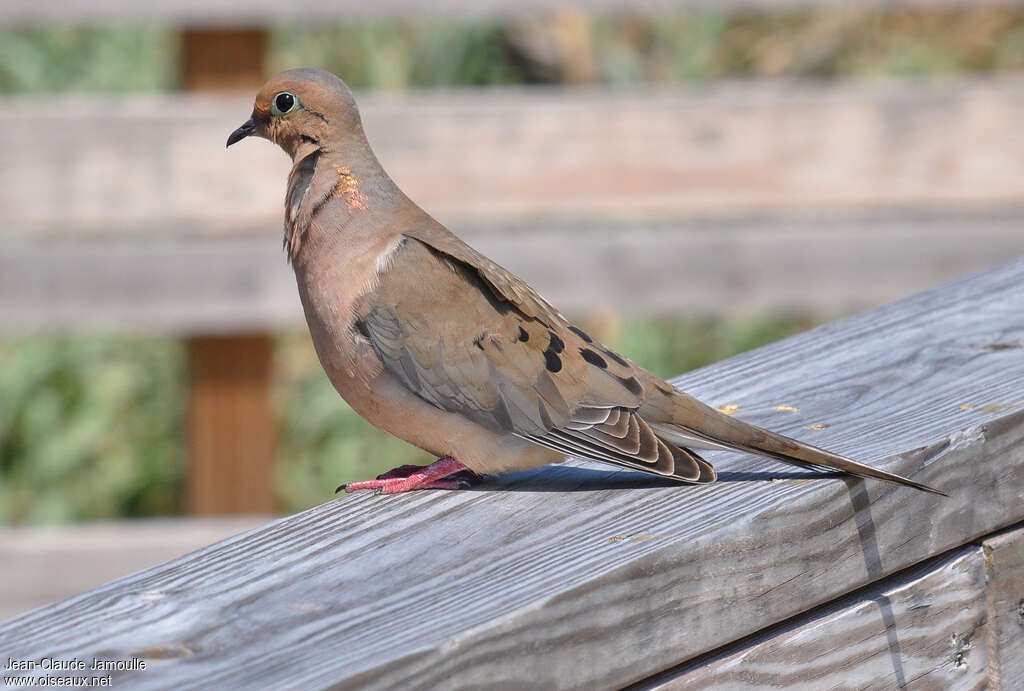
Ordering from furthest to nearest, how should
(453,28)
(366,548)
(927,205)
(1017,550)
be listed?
1. (453,28)
2. (927,205)
3. (1017,550)
4. (366,548)

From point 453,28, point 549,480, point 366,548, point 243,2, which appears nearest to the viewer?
point 366,548

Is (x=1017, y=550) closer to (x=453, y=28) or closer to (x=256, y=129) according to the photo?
(x=256, y=129)

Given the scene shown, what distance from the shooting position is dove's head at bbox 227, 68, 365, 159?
256cm

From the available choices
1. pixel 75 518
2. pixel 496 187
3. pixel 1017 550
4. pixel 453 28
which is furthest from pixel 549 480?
pixel 453 28

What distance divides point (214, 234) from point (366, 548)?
10.2 ft

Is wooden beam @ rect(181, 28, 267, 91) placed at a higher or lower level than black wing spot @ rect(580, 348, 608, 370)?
higher

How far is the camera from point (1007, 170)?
4832 millimetres

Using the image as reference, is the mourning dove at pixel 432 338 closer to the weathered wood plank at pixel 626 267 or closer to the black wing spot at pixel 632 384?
the black wing spot at pixel 632 384

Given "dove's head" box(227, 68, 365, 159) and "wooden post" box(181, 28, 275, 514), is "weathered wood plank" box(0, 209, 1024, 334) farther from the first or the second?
"dove's head" box(227, 68, 365, 159)

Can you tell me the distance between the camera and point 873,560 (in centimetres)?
165

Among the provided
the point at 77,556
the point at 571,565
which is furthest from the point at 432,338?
the point at 77,556

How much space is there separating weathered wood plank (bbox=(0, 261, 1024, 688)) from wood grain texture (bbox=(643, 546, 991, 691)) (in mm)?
25

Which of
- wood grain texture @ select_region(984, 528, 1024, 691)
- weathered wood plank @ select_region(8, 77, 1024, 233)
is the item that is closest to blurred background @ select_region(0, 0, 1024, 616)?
weathered wood plank @ select_region(8, 77, 1024, 233)

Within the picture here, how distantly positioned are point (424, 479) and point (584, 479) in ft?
0.79
